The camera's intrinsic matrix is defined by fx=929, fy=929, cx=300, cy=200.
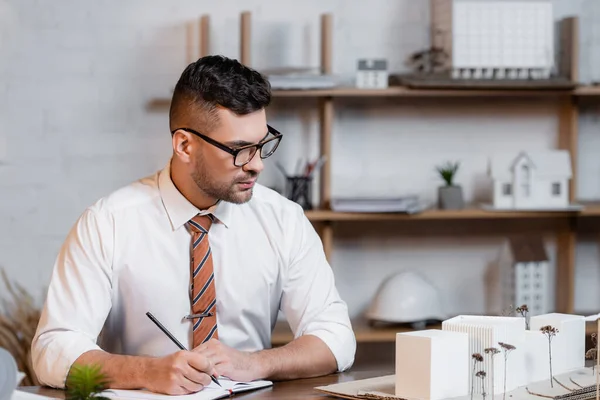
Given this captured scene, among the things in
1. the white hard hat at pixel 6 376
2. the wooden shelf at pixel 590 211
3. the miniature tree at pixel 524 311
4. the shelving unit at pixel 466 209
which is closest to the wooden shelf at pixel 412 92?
the shelving unit at pixel 466 209

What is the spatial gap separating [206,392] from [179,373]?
0.19ft

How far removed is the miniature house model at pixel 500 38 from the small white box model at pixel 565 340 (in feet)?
5.23

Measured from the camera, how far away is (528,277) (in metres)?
3.28

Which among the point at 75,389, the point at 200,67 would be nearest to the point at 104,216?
the point at 200,67

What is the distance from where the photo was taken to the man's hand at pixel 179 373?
1.62m

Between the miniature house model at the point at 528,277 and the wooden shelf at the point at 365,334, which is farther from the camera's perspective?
the miniature house model at the point at 528,277

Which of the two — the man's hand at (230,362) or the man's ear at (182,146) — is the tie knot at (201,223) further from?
the man's hand at (230,362)

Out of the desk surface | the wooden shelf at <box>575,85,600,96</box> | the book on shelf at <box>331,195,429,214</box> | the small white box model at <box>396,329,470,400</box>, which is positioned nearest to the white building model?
the small white box model at <box>396,329,470,400</box>

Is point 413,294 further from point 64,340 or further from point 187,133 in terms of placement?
point 64,340

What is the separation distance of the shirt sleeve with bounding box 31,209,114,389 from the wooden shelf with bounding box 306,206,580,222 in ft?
3.94

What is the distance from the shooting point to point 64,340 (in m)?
1.84

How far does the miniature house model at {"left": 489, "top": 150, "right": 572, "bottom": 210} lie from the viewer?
128 inches

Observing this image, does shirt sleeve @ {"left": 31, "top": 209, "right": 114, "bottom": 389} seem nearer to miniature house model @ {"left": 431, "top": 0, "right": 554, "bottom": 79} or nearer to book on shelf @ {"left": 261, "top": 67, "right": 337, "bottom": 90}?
book on shelf @ {"left": 261, "top": 67, "right": 337, "bottom": 90}

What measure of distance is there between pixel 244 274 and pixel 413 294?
3.92 feet
